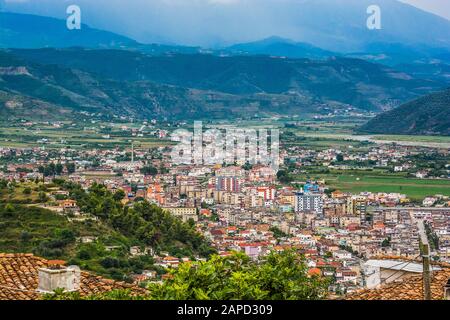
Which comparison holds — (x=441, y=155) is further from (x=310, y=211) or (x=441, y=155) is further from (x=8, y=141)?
(x=8, y=141)

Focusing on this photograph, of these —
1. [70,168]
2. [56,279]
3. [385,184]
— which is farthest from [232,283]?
[70,168]

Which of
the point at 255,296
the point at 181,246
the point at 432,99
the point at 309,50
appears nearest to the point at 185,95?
the point at 309,50

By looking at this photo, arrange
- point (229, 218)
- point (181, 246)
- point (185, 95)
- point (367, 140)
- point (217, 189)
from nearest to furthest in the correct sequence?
point (181, 246) → point (229, 218) → point (217, 189) → point (367, 140) → point (185, 95)

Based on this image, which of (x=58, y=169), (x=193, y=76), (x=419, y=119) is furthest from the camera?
(x=193, y=76)

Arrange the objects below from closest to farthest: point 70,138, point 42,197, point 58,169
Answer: point 42,197 < point 58,169 < point 70,138

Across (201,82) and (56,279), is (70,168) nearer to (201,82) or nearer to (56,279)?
(56,279)
